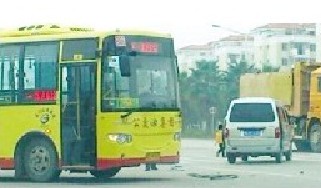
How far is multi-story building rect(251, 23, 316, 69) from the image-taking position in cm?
13730

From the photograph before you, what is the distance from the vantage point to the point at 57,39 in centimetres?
2238

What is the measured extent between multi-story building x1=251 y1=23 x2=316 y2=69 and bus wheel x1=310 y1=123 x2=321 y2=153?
94464 mm

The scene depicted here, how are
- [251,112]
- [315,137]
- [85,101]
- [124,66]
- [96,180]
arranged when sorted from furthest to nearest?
1. [315,137]
2. [251,112]
3. [96,180]
4. [85,101]
5. [124,66]

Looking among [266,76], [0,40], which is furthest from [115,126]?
[266,76]

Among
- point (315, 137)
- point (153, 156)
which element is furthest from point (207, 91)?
point (153, 156)

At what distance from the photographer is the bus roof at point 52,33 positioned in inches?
866

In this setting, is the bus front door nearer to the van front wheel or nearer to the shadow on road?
the shadow on road

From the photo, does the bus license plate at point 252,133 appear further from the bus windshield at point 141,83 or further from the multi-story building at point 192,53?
the multi-story building at point 192,53

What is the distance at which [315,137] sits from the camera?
40.6m

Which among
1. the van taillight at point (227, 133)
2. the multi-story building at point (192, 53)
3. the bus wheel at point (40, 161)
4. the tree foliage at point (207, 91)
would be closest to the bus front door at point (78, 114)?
the bus wheel at point (40, 161)

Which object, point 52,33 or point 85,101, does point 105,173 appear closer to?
point 85,101

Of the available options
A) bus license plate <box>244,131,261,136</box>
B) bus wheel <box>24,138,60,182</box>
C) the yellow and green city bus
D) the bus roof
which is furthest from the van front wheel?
bus wheel <box>24,138,60,182</box>

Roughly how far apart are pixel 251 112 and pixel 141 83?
9754mm

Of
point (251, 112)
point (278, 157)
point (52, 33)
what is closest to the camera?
point (52, 33)
